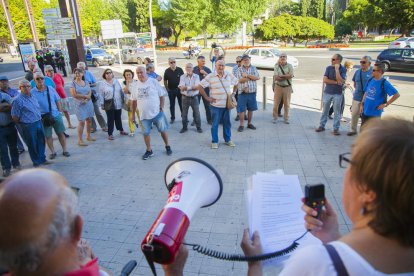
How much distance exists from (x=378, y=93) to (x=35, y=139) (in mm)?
6380

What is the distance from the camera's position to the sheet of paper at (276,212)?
1.46 m

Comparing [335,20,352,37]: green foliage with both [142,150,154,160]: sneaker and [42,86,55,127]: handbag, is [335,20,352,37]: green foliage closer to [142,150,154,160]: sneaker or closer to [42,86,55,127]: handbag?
[142,150,154,160]: sneaker

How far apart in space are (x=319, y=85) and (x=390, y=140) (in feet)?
44.7

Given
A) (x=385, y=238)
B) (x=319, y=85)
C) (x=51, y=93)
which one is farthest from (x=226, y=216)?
(x=319, y=85)

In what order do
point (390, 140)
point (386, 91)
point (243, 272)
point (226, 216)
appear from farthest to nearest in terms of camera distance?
point (386, 91) < point (226, 216) < point (243, 272) < point (390, 140)

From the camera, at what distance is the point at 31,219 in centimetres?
81

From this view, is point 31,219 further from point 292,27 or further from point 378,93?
point 292,27

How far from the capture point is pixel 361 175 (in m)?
0.88

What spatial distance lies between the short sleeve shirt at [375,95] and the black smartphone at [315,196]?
190 inches

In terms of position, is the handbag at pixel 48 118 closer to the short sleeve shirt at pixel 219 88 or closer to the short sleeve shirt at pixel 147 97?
the short sleeve shirt at pixel 147 97

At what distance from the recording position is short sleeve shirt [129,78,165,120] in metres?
5.57

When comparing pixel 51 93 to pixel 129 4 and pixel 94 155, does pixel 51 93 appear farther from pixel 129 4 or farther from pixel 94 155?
pixel 129 4

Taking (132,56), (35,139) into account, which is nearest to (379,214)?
(35,139)

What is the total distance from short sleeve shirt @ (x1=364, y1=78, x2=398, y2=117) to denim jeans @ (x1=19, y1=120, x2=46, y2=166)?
6154 millimetres
